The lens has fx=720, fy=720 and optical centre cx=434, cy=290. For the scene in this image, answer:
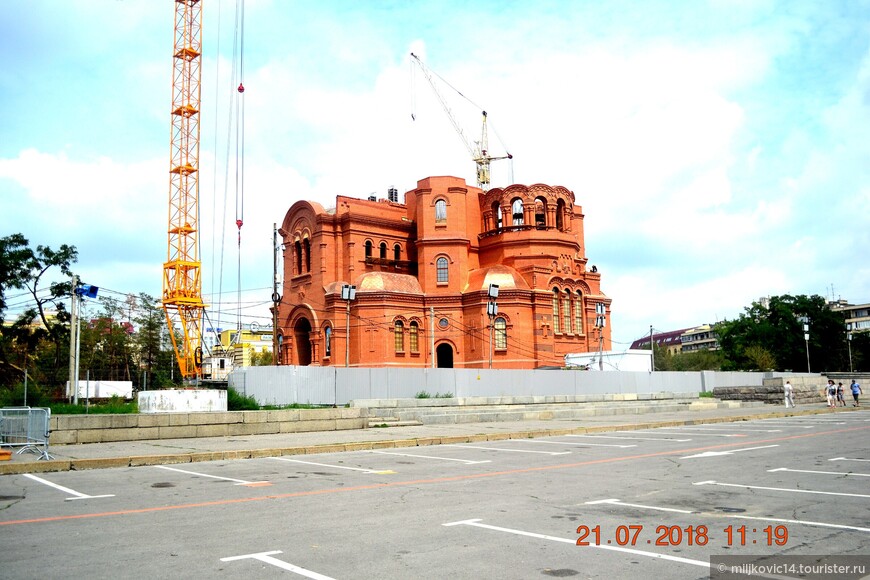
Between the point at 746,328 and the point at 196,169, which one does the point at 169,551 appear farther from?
the point at 746,328

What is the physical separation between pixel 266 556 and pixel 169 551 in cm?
108

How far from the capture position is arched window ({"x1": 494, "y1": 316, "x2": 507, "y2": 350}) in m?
51.8

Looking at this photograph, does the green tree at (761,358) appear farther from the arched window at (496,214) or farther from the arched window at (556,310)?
the arched window at (496,214)

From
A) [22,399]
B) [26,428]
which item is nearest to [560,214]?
[22,399]

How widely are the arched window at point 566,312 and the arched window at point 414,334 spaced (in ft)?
36.9

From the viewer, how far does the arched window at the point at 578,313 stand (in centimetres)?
5619

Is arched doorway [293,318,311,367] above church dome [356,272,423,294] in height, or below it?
below

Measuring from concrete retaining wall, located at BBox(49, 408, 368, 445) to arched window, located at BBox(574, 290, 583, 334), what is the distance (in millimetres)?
33330

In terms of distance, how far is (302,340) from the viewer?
183ft

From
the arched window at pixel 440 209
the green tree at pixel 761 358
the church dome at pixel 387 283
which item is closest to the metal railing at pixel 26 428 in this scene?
the church dome at pixel 387 283

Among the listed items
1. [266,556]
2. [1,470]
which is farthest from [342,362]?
[266,556]

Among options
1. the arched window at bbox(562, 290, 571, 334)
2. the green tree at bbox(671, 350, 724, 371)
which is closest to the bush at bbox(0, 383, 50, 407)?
the arched window at bbox(562, 290, 571, 334)

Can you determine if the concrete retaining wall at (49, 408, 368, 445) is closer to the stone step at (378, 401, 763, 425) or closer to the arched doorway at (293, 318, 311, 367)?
the stone step at (378, 401, 763, 425)

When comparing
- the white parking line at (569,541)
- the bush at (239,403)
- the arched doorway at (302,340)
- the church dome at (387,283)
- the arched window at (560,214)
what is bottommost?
the white parking line at (569,541)
